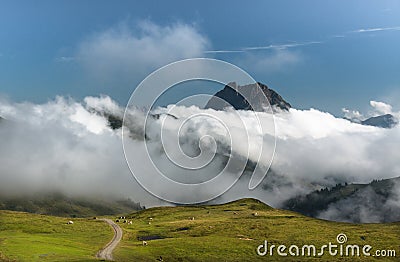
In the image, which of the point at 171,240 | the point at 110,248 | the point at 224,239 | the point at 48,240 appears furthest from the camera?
the point at 224,239

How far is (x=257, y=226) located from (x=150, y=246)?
55.8 meters

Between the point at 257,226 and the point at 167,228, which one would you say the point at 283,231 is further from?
the point at 167,228

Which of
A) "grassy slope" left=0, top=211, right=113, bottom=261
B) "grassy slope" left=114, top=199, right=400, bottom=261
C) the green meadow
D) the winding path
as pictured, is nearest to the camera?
"grassy slope" left=0, top=211, right=113, bottom=261

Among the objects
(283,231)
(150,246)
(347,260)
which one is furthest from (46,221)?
(347,260)

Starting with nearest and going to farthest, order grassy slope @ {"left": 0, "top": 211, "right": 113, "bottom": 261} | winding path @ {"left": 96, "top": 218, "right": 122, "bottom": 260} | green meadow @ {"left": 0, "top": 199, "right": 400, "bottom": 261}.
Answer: grassy slope @ {"left": 0, "top": 211, "right": 113, "bottom": 261} → winding path @ {"left": 96, "top": 218, "right": 122, "bottom": 260} → green meadow @ {"left": 0, "top": 199, "right": 400, "bottom": 261}

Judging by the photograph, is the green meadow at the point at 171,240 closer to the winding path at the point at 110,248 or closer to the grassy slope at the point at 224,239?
the grassy slope at the point at 224,239

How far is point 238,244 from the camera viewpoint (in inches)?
4604

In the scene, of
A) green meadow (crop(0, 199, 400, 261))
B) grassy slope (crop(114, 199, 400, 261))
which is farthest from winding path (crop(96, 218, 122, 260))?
grassy slope (crop(114, 199, 400, 261))

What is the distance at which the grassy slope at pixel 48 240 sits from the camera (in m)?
87.3

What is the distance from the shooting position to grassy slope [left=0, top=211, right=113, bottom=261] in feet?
286

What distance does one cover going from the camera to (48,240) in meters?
112

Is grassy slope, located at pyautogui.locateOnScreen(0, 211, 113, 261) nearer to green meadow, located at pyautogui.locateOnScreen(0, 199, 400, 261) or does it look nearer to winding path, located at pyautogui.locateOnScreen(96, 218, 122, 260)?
green meadow, located at pyautogui.locateOnScreen(0, 199, 400, 261)

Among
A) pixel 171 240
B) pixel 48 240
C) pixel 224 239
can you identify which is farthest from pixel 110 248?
pixel 224 239

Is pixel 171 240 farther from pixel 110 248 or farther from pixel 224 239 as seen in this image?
pixel 110 248
